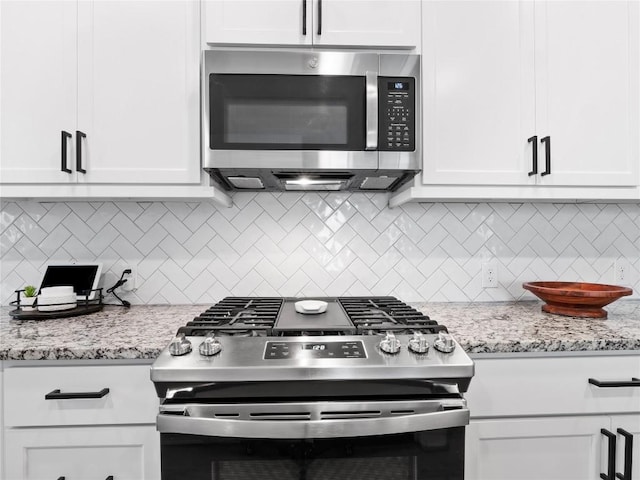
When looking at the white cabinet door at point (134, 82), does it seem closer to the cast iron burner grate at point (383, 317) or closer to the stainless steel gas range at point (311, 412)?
the stainless steel gas range at point (311, 412)

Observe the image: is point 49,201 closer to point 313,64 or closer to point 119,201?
point 119,201

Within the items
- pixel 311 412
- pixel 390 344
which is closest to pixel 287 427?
pixel 311 412

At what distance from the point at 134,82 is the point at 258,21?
1.65ft

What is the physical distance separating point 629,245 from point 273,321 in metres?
1.75

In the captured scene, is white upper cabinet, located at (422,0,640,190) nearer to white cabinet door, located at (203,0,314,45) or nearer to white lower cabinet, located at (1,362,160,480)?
white cabinet door, located at (203,0,314,45)

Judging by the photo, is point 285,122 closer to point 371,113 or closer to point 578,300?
point 371,113

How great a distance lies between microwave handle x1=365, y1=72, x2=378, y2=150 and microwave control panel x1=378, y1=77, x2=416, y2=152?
21mm

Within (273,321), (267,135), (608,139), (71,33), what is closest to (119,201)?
(71,33)

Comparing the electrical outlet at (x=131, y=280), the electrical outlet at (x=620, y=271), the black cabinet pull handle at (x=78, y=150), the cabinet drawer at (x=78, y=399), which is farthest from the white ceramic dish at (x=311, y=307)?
the electrical outlet at (x=620, y=271)

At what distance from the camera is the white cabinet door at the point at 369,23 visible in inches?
57.9

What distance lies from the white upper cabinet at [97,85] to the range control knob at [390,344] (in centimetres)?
101

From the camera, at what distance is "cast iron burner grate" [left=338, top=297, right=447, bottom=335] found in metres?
1.21

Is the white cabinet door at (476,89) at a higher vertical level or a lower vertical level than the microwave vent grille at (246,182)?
higher

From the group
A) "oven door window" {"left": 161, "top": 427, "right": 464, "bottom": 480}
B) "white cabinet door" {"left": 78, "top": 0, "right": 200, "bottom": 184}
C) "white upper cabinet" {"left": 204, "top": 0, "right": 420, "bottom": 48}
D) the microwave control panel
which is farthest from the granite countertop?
"white upper cabinet" {"left": 204, "top": 0, "right": 420, "bottom": 48}
